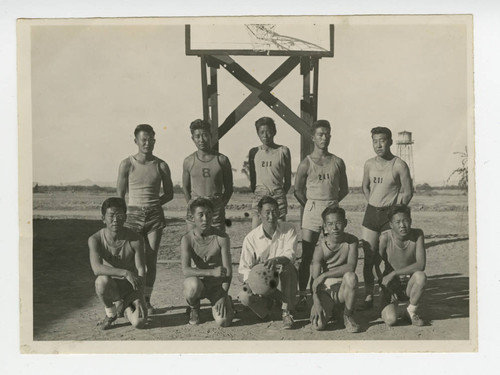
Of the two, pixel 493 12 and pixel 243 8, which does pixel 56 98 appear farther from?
pixel 493 12

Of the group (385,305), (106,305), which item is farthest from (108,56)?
(385,305)

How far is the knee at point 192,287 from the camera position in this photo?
4.25m

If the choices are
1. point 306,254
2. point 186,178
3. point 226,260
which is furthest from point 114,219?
point 306,254

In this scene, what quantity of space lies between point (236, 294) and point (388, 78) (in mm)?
1869

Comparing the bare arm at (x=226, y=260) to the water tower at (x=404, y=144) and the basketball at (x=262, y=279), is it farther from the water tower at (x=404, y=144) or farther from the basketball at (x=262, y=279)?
the water tower at (x=404, y=144)

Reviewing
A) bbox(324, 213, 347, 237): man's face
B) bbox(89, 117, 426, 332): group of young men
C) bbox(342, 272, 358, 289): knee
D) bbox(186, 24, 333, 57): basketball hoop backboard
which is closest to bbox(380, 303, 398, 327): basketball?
bbox(89, 117, 426, 332): group of young men

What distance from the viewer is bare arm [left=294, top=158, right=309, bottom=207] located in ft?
14.9

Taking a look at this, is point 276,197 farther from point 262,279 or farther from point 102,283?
point 102,283

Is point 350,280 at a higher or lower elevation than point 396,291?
higher

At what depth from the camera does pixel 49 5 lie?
14.9 feet

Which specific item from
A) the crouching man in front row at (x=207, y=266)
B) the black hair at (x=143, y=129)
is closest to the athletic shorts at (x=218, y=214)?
the crouching man in front row at (x=207, y=266)

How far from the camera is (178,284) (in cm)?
458

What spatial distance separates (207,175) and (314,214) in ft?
2.59

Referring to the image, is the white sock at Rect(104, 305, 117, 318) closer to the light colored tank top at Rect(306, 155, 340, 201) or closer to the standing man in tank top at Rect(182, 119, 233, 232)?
the standing man in tank top at Rect(182, 119, 233, 232)
